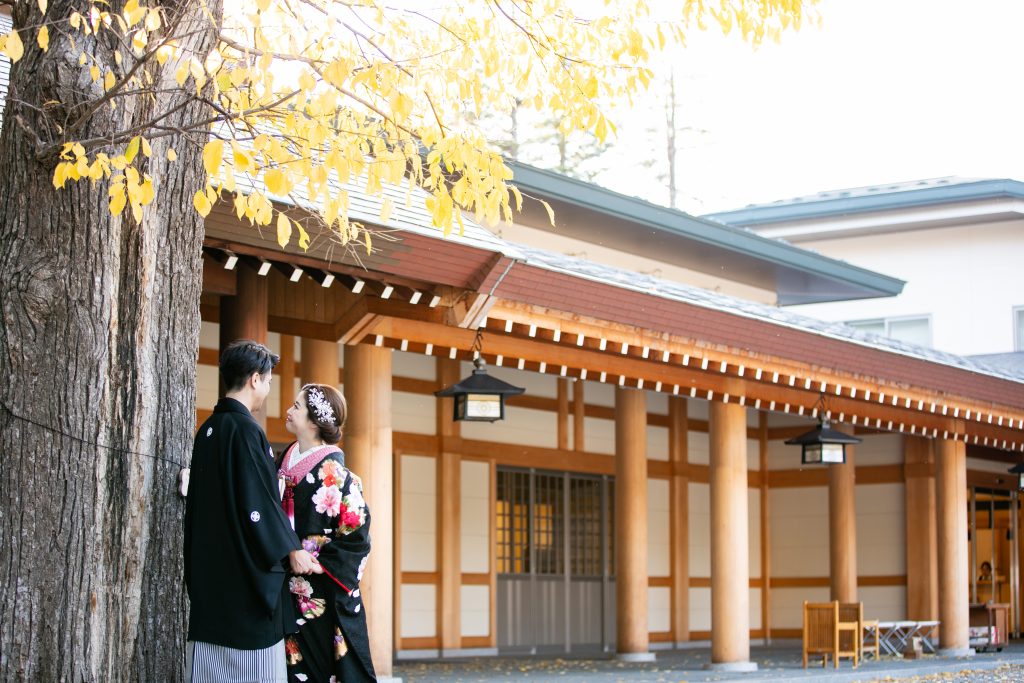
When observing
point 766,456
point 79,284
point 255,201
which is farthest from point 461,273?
point 766,456

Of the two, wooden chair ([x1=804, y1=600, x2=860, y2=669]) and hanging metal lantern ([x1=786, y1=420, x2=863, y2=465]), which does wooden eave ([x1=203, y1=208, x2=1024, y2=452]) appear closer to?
hanging metal lantern ([x1=786, y1=420, x2=863, y2=465])

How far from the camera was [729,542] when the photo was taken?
532 inches

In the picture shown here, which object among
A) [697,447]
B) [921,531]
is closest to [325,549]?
[697,447]

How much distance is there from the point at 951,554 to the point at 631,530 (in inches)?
190

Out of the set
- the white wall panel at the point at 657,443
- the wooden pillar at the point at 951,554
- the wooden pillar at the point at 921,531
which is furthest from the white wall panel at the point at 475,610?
the wooden pillar at the point at 921,531

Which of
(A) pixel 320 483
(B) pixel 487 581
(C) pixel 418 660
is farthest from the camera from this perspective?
(B) pixel 487 581

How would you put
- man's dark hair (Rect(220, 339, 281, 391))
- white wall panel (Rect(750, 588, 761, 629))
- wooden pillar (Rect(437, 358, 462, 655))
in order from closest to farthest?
man's dark hair (Rect(220, 339, 281, 391))
wooden pillar (Rect(437, 358, 462, 655))
white wall panel (Rect(750, 588, 761, 629))

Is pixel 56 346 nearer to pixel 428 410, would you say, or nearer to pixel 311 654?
pixel 311 654

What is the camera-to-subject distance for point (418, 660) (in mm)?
14336

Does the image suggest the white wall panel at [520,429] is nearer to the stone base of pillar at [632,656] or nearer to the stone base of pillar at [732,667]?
the stone base of pillar at [632,656]

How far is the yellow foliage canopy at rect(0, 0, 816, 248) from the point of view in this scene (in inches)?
197

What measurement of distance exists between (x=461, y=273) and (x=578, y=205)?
20.9ft

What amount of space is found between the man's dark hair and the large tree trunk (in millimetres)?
298

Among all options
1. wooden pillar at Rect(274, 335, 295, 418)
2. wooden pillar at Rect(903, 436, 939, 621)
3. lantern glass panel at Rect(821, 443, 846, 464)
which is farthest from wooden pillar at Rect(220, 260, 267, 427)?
wooden pillar at Rect(903, 436, 939, 621)
